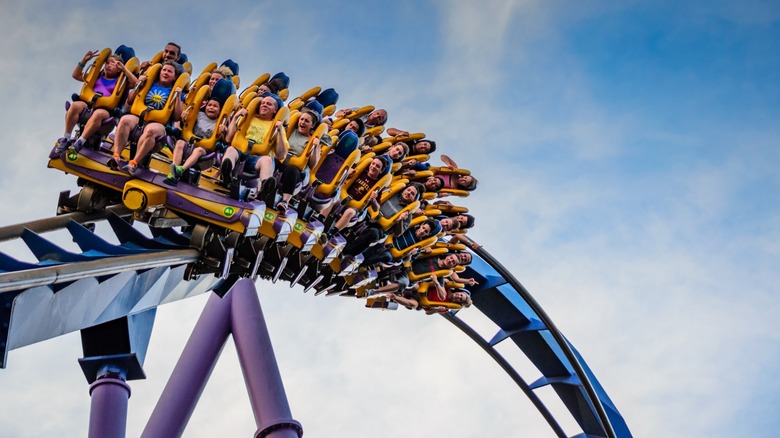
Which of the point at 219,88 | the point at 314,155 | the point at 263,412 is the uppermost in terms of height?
the point at 219,88

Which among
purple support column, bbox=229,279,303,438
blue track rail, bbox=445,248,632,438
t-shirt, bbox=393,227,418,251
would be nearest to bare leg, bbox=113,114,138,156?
purple support column, bbox=229,279,303,438

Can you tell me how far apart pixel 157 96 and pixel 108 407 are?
225 centimetres

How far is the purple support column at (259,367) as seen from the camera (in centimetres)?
752

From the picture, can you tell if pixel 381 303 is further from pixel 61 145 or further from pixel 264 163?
pixel 61 145

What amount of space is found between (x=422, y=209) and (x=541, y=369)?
3.25 meters

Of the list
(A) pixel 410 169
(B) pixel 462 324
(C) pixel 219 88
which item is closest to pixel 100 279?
(C) pixel 219 88

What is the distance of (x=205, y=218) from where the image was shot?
7.23 m

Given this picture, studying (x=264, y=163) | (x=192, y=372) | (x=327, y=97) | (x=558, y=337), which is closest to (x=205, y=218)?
(x=264, y=163)

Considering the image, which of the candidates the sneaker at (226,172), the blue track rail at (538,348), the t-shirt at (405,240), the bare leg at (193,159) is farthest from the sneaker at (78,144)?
the blue track rail at (538,348)

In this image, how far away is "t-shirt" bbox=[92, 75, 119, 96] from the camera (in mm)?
7191

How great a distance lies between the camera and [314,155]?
7535 millimetres

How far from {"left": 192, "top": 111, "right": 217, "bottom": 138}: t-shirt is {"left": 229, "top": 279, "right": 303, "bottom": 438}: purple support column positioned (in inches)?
76.1

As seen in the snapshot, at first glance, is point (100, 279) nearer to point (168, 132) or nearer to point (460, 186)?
point (168, 132)

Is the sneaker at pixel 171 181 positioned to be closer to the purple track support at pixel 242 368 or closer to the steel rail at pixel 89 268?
the steel rail at pixel 89 268
